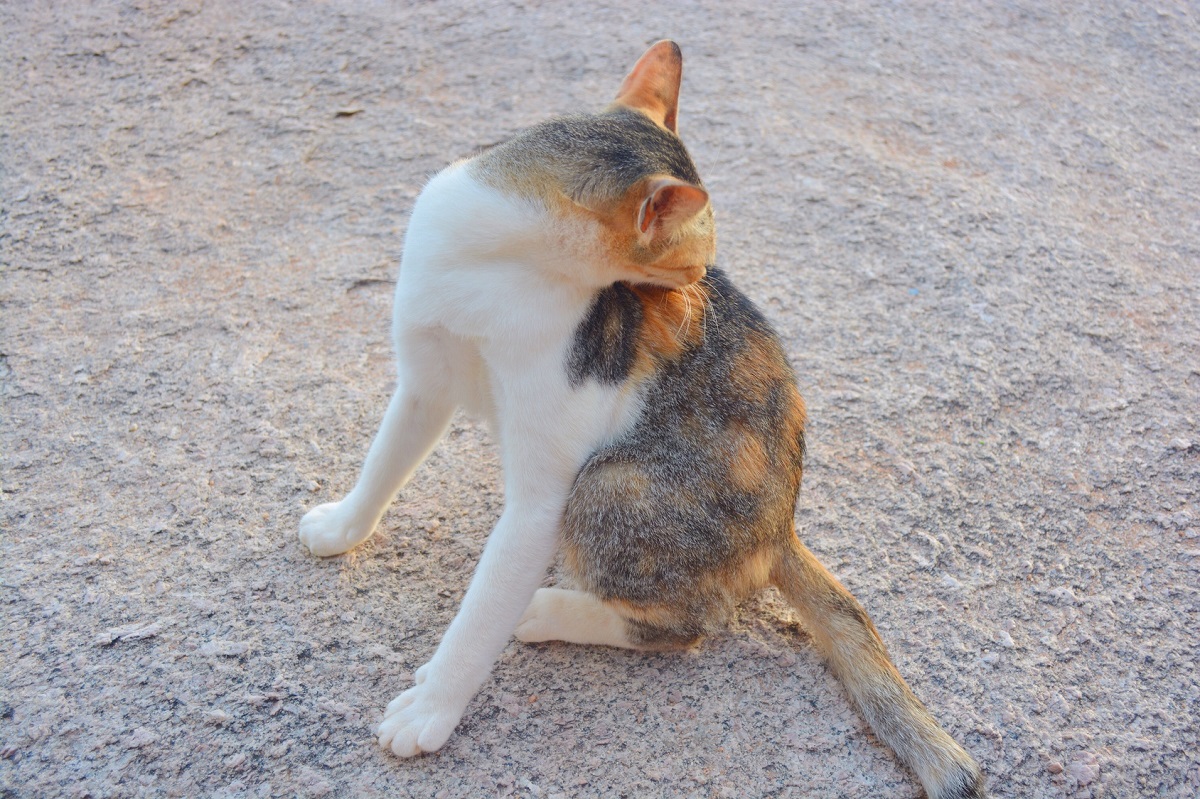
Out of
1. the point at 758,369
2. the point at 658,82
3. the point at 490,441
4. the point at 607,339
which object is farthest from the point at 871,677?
the point at 658,82

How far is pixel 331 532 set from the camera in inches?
114

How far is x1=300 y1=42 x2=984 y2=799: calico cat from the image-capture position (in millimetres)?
2387

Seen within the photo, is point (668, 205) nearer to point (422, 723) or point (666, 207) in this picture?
point (666, 207)

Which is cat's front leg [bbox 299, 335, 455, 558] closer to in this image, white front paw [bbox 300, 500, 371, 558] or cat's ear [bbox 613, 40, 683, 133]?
white front paw [bbox 300, 500, 371, 558]

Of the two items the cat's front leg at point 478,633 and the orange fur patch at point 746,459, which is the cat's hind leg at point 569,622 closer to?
the cat's front leg at point 478,633

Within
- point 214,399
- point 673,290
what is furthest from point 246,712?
point 673,290

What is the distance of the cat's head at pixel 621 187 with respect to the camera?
229 centimetres

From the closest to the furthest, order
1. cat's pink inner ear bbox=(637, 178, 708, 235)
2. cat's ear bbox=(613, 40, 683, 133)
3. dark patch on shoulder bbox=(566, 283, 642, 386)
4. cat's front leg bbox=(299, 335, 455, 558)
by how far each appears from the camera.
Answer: cat's pink inner ear bbox=(637, 178, 708, 235) → dark patch on shoulder bbox=(566, 283, 642, 386) → cat's front leg bbox=(299, 335, 455, 558) → cat's ear bbox=(613, 40, 683, 133)

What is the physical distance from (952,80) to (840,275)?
198cm

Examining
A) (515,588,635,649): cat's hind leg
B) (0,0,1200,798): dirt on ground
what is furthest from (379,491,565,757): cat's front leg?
(515,588,635,649): cat's hind leg

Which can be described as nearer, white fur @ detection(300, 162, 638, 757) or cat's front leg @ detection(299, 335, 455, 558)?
white fur @ detection(300, 162, 638, 757)

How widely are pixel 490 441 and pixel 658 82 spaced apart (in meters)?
1.40

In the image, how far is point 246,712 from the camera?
8.19 ft

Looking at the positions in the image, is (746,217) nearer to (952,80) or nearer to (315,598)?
(952,80)
